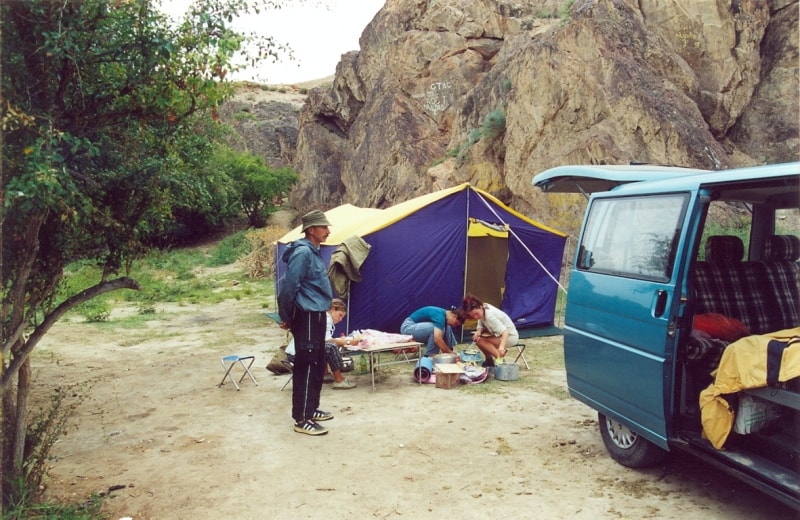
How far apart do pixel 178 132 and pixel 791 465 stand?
14.3 ft

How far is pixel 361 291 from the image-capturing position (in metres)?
9.49

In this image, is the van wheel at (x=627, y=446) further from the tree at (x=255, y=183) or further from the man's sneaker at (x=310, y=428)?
the tree at (x=255, y=183)

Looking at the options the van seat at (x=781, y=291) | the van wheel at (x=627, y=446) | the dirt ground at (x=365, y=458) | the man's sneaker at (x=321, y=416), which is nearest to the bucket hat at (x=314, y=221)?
the man's sneaker at (x=321, y=416)

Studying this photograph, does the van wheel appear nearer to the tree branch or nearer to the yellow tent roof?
the tree branch

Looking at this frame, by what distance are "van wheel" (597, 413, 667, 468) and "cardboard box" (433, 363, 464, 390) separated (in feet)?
8.14

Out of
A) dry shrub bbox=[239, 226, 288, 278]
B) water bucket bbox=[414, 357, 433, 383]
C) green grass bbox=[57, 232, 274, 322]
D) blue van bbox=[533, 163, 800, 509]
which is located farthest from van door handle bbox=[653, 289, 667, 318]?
dry shrub bbox=[239, 226, 288, 278]

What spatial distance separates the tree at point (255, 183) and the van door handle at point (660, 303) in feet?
94.5

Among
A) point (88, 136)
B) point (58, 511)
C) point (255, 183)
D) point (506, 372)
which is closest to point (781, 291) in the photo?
point (506, 372)

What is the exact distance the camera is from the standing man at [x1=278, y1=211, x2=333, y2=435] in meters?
5.58

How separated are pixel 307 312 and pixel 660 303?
305cm

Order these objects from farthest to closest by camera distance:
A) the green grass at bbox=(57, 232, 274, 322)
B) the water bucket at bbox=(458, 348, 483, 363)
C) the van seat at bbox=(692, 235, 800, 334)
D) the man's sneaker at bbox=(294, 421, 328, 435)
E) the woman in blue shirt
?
the green grass at bbox=(57, 232, 274, 322) → the woman in blue shirt → the water bucket at bbox=(458, 348, 483, 363) → the man's sneaker at bbox=(294, 421, 328, 435) → the van seat at bbox=(692, 235, 800, 334)

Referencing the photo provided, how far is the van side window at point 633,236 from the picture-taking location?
4.02m

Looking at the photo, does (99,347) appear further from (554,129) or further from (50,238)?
(554,129)

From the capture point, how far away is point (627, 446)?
15.2 ft
